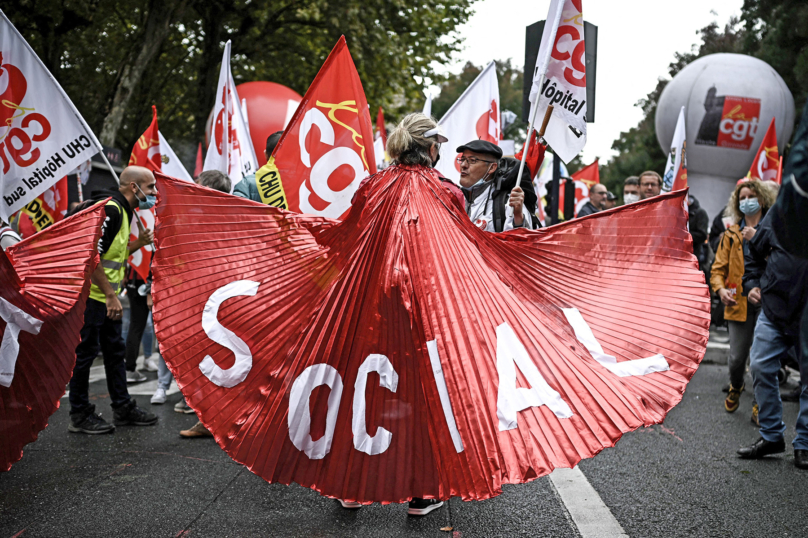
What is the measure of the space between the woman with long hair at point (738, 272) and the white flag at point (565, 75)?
2.30 meters

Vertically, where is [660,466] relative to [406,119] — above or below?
below

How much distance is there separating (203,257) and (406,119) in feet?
3.97

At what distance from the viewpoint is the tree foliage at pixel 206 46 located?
631 inches

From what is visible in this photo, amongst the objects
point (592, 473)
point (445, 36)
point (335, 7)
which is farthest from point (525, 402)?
point (445, 36)

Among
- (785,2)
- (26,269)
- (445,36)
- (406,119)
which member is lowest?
(26,269)

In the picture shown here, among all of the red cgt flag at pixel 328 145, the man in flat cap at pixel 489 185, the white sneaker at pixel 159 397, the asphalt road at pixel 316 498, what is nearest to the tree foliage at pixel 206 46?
the white sneaker at pixel 159 397

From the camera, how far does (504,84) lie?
188 feet

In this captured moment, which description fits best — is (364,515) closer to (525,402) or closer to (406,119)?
(525,402)

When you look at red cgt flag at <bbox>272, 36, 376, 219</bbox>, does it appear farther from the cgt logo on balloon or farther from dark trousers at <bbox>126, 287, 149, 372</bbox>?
dark trousers at <bbox>126, 287, 149, 372</bbox>

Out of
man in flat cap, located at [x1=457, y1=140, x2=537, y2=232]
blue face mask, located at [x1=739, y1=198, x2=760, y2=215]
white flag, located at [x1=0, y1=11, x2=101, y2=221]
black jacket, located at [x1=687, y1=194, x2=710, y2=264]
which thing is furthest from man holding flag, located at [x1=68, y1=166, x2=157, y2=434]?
black jacket, located at [x1=687, y1=194, x2=710, y2=264]

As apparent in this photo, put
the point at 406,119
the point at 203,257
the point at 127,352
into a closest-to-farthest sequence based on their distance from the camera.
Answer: the point at 203,257
the point at 406,119
the point at 127,352

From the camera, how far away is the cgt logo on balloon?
17.3ft

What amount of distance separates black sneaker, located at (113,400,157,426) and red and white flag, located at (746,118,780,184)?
8.62 m

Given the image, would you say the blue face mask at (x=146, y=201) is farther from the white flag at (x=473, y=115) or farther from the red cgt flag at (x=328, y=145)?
the white flag at (x=473, y=115)
